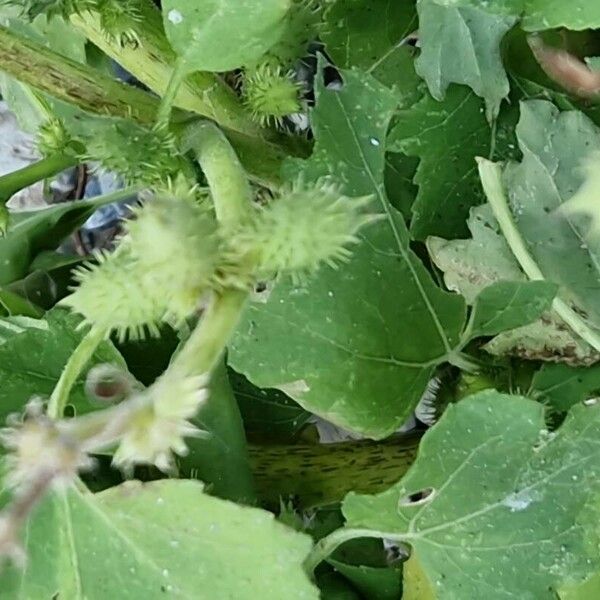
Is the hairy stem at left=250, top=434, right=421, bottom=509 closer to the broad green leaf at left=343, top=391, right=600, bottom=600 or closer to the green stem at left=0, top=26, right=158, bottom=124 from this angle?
the broad green leaf at left=343, top=391, right=600, bottom=600

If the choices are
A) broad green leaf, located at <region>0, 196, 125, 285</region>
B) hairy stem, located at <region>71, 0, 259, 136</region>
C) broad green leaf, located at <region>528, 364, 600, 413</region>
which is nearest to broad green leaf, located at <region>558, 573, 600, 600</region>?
broad green leaf, located at <region>528, 364, 600, 413</region>

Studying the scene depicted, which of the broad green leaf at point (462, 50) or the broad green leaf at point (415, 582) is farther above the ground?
the broad green leaf at point (462, 50)

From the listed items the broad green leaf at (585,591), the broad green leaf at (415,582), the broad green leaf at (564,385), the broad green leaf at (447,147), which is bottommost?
the broad green leaf at (415,582)

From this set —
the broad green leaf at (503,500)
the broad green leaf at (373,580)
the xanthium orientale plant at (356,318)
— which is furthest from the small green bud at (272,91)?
the broad green leaf at (373,580)

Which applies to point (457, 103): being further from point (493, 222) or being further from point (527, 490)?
point (527, 490)

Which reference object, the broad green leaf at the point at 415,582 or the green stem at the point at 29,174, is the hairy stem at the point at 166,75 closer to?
the green stem at the point at 29,174

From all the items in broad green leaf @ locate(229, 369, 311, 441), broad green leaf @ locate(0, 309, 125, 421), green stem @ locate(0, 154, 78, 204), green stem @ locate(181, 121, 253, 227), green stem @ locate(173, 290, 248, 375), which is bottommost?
broad green leaf @ locate(229, 369, 311, 441)

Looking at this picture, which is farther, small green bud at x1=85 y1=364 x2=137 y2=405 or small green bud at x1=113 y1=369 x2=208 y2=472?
small green bud at x1=85 y1=364 x2=137 y2=405

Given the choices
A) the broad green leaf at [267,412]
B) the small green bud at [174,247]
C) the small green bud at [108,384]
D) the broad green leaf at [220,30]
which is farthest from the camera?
the broad green leaf at [267,412]

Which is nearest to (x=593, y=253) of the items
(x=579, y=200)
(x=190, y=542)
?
(x=579, y=200)
